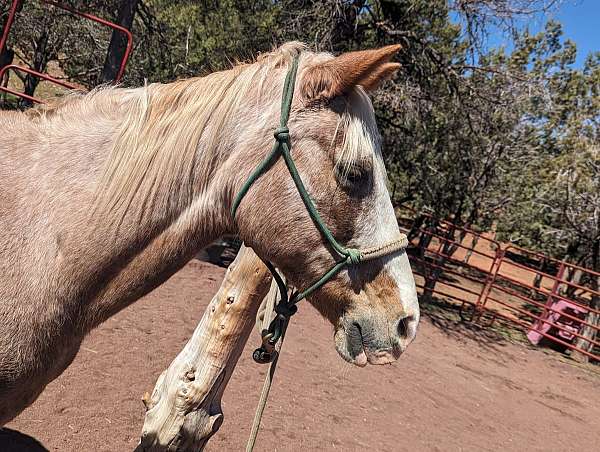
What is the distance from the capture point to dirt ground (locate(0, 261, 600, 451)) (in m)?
3.62

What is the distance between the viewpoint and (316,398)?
5.12 meters

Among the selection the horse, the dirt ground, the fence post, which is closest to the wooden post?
the horse

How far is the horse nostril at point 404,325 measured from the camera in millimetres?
1609

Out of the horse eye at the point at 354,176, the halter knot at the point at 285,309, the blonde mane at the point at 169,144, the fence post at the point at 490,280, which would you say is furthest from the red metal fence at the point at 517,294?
the blonde mane at the point at 169,144

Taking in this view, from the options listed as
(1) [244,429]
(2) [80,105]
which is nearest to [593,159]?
(1) [244,429]

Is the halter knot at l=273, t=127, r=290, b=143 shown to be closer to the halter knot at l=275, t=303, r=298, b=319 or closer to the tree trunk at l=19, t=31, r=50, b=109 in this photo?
the halter knot at l=275, t=303, r=298, b=319

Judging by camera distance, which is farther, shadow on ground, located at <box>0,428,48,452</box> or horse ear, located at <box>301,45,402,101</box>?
shadow on ground, located at <box>0,428,48,452</box>

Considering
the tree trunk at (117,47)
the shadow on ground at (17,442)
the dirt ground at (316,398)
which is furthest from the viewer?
the tree trunk at (117,47)

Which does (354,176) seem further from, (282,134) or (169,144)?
(169,144)

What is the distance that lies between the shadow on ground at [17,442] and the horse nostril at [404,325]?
2.69m

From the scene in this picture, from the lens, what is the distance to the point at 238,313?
247 centimetres

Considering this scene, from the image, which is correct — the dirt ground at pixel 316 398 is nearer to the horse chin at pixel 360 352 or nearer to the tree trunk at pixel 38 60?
the horse chin at pixel 360 352

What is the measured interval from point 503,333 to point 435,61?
256 inches

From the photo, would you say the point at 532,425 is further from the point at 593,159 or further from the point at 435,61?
the point at 593,159
